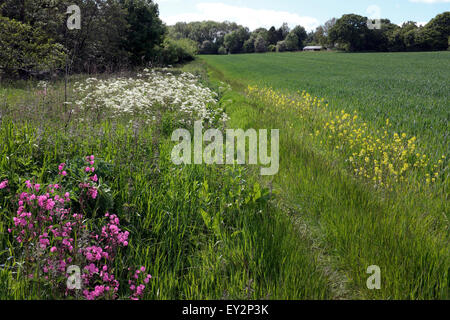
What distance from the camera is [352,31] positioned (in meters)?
80.1

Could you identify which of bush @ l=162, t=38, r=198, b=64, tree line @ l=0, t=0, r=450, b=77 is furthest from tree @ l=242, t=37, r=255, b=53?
bush @ l=162, t=38, r=198, b=64

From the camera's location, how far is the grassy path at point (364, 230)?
8.47 feet

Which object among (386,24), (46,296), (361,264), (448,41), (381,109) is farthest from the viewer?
(386,24)

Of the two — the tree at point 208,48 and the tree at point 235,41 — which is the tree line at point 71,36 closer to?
the tree at point 208,48

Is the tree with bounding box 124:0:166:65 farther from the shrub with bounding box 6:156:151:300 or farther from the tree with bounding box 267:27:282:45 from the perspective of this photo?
the tree with bounding box 267:27:282:45

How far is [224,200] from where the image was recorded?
3.71m

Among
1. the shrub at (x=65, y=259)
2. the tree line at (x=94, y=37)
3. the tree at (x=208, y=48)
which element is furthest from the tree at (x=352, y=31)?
the shrub at (x=65, y=259)

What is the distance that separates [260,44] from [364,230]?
122 meters

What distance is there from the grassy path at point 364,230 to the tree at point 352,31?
87639mm

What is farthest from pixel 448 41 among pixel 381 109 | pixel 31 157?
pixel 31 157

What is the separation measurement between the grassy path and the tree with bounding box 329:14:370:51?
87639 millimetres

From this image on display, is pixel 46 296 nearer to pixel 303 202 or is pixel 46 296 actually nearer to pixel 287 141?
pixel 303 202

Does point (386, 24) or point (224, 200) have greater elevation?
point (386, 24)
